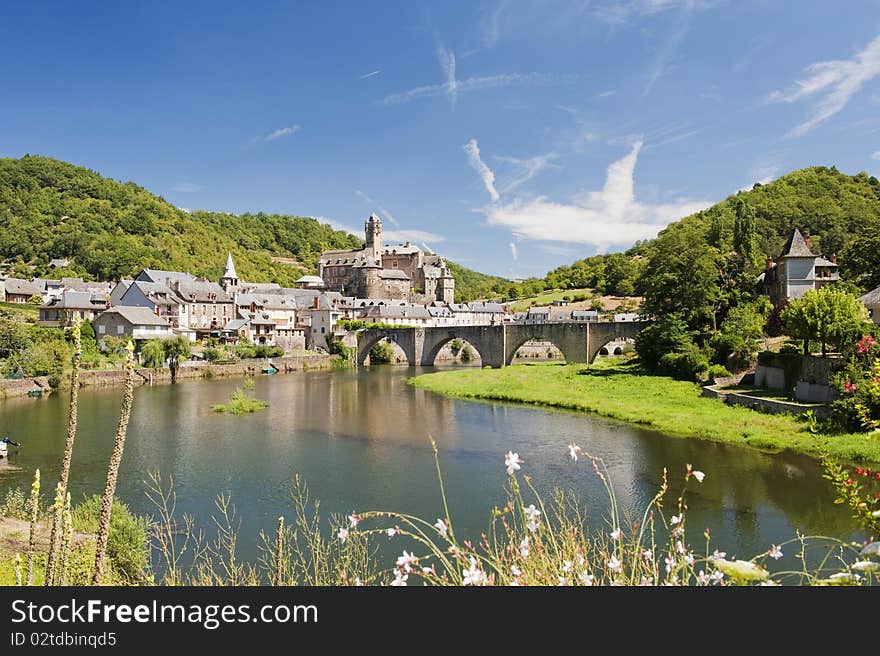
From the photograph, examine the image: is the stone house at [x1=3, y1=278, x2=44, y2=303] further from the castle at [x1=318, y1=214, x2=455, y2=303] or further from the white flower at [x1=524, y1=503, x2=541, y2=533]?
the white flower at [x1=524, y1=503, x2=541, y2=533]

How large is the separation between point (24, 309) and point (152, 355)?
19.3 meters

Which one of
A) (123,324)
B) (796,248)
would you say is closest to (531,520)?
(796,248)

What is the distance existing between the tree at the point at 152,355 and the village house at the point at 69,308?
862 centimetres

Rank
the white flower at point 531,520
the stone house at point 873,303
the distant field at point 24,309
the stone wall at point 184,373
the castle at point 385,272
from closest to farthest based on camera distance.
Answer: the white flower at point 531,520 < the stone house at point 873,303 < the stone wall at point 184,373 < the distant field at point 24,309 < the castle at point 385,272

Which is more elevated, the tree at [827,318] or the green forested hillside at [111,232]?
the green forested hillside at [111,232]

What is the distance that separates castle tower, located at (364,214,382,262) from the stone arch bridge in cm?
3743

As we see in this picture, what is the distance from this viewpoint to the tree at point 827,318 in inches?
814

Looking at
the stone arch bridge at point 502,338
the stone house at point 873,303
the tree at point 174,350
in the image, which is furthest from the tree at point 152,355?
the stone house at point 873,303

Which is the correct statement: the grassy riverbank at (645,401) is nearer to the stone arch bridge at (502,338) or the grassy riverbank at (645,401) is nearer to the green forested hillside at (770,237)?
the stone arch bridge at (502,338)

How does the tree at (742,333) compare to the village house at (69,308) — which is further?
the village house at (69,308)

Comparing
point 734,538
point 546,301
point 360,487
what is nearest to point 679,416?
point 734,538

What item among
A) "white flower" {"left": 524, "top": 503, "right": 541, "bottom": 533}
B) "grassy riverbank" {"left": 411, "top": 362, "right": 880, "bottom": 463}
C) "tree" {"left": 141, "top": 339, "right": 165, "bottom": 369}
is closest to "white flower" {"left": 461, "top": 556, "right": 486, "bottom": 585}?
"white flower" {"left": 524, "top": 503, "right": 541, "bottom": 533}

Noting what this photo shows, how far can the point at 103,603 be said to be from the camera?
2871 millimetres

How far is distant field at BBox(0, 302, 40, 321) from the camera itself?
4712 centimetres
